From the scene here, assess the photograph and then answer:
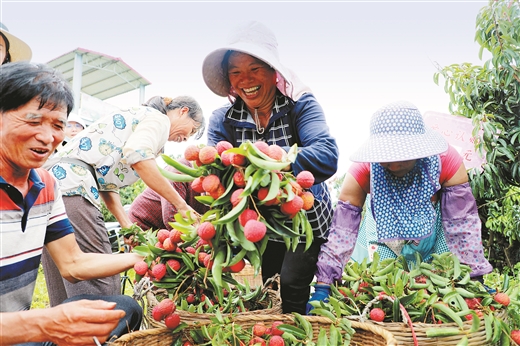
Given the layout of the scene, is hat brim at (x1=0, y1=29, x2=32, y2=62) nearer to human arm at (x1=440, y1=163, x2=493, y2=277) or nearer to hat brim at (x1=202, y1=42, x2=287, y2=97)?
hat brim at (x1=202, y1=42, x2=287, y2=97)

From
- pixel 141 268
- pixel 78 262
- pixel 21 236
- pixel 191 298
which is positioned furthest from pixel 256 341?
pixel 21 236

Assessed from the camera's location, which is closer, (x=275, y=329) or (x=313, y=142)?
(x=275, y=329)

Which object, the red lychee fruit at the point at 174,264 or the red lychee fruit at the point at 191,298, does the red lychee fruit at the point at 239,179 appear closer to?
the red lychee fruit at the point at 174,264

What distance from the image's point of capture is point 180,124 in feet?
8.56

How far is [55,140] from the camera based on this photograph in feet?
4.20

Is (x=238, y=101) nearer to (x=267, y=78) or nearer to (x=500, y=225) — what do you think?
(x=267, y=78)

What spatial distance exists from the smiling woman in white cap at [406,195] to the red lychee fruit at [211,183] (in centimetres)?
85

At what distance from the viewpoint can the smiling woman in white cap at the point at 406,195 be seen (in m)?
1.76

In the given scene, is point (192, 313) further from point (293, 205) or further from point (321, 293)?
point (293, 205)

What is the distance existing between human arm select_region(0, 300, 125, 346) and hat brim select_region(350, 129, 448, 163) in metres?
1.21

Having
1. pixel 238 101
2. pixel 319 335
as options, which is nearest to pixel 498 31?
pixel 238 101

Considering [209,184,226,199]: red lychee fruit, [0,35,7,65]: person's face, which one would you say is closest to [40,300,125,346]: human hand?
[209,184,226,199]: red lychee fruit

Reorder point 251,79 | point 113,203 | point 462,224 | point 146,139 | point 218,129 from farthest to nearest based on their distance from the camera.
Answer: point 113,203
point 146,139
point 218,129
point 462,224
point 251,79

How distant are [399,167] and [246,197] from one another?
1.05 m
